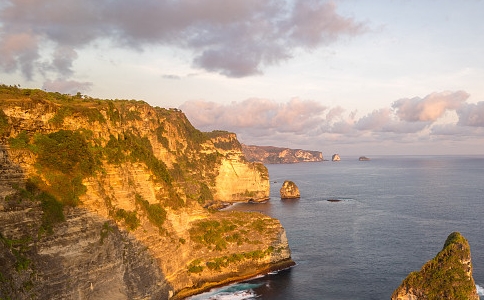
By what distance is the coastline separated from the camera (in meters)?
62.7

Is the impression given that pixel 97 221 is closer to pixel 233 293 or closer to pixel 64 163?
pixel 64 163

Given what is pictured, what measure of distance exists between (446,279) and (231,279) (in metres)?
36.2

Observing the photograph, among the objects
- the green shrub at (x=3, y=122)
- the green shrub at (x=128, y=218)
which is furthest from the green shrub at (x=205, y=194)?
the green shrub at (x=3, y=122)

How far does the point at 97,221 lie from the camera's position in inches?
1799

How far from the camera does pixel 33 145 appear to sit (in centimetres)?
4231

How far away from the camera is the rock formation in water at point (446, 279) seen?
48250 mm

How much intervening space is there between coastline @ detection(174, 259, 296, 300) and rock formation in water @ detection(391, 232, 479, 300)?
2645 centimetres

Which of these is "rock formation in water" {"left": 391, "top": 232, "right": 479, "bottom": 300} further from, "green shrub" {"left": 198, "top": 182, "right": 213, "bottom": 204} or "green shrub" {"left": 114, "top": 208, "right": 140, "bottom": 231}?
"green shrub" {"left": 198, "top": 182, "right": 213, "bottom": 204}

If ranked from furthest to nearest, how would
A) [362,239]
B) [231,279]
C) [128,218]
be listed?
1. [362,239]
2. [231,279]
3. [128,218]

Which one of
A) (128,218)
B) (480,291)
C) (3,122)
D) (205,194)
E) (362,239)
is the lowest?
(480,291)

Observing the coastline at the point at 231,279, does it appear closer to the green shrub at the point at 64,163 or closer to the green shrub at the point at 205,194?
the green shrub at the point at 64,163

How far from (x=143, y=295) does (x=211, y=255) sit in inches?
733

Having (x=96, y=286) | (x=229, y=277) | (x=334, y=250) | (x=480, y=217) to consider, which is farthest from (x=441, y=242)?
(x=96, y=286)

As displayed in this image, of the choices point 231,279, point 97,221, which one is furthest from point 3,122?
point 231,279
